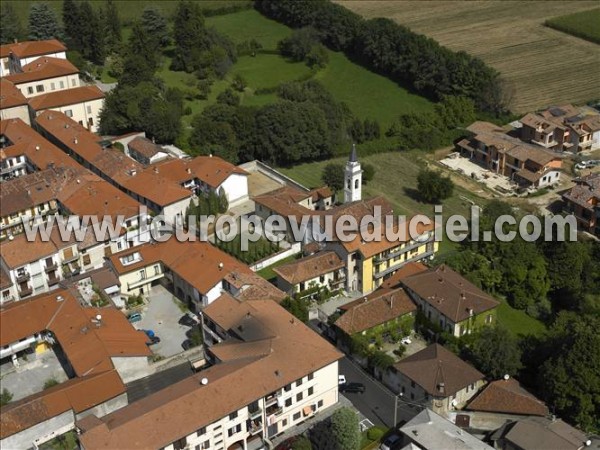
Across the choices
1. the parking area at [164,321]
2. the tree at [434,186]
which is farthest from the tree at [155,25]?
the parking area at [164,321]

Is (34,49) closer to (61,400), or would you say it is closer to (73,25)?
(73,25)

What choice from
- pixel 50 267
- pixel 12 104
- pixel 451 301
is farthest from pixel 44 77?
pixel 451 301

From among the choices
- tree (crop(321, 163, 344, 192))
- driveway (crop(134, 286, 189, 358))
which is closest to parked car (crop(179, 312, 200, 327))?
driveway (crop(134, 286, 189, 358))

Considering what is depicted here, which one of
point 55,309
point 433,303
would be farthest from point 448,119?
point 55,309

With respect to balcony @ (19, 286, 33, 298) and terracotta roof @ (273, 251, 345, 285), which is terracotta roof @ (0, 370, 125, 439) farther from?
terracotta roof @ (273, 251, 345, 285)

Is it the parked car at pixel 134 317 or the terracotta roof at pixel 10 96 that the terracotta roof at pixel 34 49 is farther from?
the parked car at pixel 134 317

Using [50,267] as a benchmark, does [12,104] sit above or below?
above
